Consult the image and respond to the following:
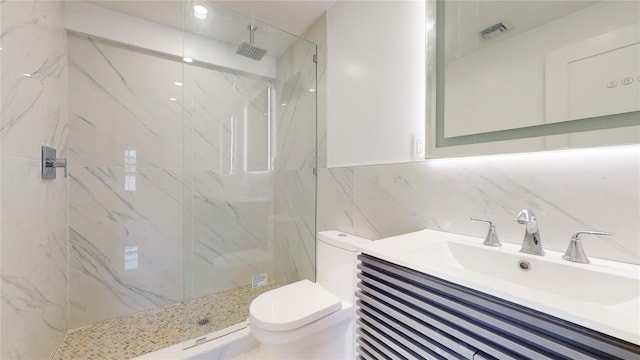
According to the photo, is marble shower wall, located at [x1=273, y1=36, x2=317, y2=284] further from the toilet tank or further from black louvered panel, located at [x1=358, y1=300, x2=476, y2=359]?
black louvered panel, located at [x1=358, y1=300, x2=476, y2=359]

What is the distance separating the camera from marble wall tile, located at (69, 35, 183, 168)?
1867mm

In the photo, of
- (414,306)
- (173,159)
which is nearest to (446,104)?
(414,306)

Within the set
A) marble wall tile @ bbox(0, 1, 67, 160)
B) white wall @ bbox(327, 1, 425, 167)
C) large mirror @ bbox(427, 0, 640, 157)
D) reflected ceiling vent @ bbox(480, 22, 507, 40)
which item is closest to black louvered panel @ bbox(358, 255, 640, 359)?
large mirror @ bbox(427, 0, 640, 157)

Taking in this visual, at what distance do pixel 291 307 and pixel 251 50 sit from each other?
5.90 feet

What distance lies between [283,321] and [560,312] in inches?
39.4

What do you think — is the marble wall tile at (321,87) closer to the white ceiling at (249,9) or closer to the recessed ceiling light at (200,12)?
the white ceiling at (249,9)

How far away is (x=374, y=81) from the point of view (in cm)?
153

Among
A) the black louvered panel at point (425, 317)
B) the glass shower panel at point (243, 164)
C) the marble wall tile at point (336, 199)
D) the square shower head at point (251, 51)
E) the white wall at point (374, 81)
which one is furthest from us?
the square shower head at point (251, 51)

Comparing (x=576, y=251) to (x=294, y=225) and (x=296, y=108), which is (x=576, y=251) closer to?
(x=294, y=225)

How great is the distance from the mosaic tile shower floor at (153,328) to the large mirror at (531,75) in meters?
1.66

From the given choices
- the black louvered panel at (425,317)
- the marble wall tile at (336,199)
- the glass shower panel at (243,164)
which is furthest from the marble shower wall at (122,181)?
the black louvered panel at (425,317)

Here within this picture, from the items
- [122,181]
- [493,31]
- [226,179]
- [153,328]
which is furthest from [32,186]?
[493,31]

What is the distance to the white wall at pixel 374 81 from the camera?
1.32 metres

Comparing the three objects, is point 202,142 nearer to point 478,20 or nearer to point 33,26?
point 33,26
